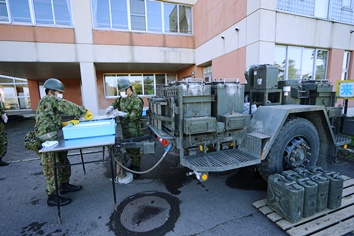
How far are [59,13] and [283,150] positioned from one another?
10.9 metres

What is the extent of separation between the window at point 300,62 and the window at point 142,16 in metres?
6.06

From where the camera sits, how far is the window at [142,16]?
9.05m

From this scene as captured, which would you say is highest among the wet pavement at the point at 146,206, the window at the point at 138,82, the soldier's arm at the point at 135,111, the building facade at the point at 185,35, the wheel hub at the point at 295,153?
the building facade at the point at 185,35

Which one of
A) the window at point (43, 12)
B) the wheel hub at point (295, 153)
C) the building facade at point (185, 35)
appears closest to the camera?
the wheel hub at point (295, 153)

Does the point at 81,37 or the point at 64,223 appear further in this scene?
the point at 81,37

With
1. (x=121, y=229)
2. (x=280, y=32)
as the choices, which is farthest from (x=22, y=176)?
(x=280, y=32)

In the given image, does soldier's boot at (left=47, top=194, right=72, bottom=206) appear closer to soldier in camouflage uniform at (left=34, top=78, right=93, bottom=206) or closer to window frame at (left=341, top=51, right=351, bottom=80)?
soldier in camouflage uniform at (left=34, top=78, right=93, bottom=206)

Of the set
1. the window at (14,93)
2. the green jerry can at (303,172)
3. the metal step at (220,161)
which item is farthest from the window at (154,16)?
the window at (14,93)

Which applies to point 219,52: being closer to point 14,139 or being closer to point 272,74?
point 272,74

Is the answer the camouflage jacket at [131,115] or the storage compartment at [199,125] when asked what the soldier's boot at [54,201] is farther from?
the storage compartment at [199,125]

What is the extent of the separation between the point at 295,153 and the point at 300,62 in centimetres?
608

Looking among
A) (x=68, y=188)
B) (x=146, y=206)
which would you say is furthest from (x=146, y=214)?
(x=68, y=188)

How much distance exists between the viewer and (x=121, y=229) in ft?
7.72

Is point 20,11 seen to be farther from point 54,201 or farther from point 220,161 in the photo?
point 220,161
